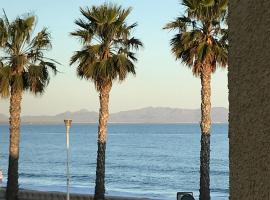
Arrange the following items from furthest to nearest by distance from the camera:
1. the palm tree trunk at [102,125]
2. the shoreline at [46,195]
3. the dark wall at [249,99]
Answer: the shoreline at [46,195] → the palm tree trunk at [102,125] → the dark wall at [249,99]

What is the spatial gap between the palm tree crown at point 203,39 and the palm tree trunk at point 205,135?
47 cm

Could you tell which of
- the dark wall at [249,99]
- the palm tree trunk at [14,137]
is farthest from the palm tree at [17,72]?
the dark wall at [249,99]

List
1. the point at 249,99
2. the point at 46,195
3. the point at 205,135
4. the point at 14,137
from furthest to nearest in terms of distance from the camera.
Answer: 1. the point at 46,195
2. the point at 14,137
3. the point at 205,135
4. the point at 249,99

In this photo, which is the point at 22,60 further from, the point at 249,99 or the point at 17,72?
the point at 249,99

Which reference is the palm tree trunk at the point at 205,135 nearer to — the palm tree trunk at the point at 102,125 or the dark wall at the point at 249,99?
the palm tree trunk at the point at 102,125

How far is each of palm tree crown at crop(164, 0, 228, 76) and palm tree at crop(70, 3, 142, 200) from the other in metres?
1.98

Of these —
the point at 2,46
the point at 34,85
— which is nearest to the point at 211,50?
the point at 34,85

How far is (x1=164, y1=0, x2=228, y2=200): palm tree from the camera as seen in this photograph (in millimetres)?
20391

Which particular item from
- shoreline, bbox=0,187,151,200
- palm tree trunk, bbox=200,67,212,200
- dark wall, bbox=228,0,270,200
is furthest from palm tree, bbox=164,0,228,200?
dark wall, bbox=228,0,270,200

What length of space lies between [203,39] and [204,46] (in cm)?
42

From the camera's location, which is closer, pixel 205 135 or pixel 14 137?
pixel 205 135

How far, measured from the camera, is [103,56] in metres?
22.0

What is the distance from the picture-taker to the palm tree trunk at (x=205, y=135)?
19.7 m

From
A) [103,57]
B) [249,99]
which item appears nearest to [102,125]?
[103,57]
